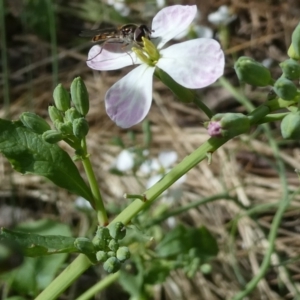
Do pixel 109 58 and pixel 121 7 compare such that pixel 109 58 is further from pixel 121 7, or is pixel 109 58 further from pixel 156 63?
pixel 121 7

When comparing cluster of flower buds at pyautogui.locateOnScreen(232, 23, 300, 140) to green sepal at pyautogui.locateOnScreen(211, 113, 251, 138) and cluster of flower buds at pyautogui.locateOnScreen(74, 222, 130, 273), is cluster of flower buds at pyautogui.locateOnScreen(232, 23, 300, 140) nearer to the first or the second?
green sepal at pyautogui.locateOnScreen(211, 113, 251, 138)

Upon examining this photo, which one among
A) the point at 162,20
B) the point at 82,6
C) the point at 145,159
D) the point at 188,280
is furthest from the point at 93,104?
the point at 162,20

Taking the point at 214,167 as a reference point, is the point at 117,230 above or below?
above

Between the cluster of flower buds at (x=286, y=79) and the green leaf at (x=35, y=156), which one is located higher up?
the cluster of flower buds at (x=286, y=79)

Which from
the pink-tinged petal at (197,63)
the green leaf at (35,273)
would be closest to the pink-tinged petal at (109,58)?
the pink-tinged petal at (197,63)

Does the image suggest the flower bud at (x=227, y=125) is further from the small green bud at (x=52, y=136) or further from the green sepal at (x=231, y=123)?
the small green bud at (x=52, y=136)

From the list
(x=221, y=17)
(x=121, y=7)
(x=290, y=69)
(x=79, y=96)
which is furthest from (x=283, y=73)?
(x=121, y=7)

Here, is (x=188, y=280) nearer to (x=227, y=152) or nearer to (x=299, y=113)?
(x=227, y=152)

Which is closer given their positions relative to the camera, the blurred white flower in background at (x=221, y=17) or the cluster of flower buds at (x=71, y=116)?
the cluster of flower buds at (x=71, y=116)

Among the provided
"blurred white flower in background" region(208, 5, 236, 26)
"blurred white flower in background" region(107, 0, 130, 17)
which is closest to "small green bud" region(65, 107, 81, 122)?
"blurred white flower in background" region(208, 5, 236, 26)
